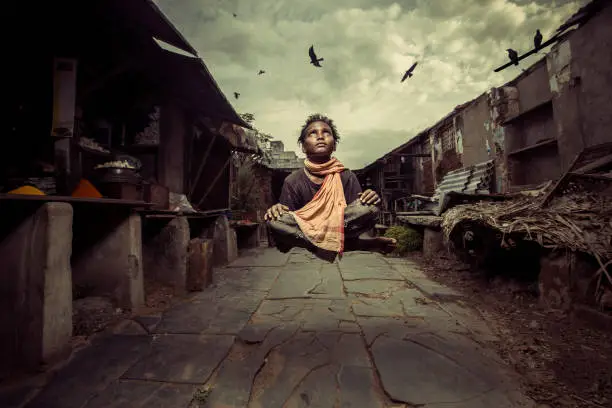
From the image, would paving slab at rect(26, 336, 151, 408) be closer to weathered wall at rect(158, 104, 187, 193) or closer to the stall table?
the stall table

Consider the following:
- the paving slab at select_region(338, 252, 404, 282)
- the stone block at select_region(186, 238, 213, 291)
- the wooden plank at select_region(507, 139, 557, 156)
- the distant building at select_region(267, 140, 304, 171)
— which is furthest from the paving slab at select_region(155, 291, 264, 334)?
the distant building at select_region(267, 140, 304, 171)

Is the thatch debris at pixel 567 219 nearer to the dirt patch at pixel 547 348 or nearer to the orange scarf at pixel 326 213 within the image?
the dirt patch at pixel 547 348

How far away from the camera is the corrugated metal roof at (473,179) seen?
8148mm

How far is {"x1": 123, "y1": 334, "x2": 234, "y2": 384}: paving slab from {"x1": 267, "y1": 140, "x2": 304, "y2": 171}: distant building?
16772 mm

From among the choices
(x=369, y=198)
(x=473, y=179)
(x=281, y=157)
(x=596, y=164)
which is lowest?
(x=369, y=198)

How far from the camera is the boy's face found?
221 cm

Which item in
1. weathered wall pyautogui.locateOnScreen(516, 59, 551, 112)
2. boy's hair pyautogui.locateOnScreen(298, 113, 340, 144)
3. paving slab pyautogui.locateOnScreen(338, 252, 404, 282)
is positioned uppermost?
weathered wall pyautogui.locateOnScreen(516, 59, 551, 112)

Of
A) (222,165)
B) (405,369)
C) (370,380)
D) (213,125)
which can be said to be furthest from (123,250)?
(222,165)

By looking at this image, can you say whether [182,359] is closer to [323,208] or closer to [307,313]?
[307,313]

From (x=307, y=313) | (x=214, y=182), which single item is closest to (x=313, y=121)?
(x=307, y=313)

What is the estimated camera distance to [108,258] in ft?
13.4

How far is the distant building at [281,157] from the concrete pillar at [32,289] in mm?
16929

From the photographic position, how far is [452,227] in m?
4.61

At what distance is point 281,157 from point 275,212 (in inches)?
814
